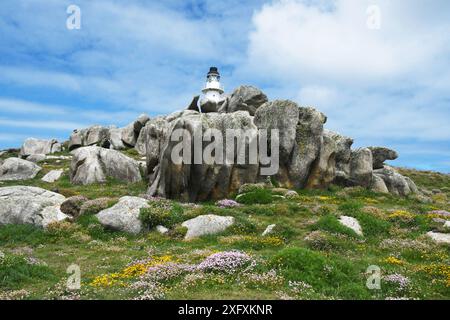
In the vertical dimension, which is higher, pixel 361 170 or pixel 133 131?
pixel 133 131

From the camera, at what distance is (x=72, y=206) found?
104 feet

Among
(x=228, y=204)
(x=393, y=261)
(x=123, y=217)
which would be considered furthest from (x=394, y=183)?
(x=123, y=217)

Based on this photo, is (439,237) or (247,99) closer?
(439,237)

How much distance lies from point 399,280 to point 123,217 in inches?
686

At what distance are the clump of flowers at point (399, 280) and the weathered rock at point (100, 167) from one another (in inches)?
1496

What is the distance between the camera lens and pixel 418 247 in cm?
2316

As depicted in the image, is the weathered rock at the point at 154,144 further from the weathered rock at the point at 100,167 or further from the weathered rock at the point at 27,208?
the weathered rock at the point at 27,208

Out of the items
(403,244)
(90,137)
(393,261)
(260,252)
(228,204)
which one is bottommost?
(393,261)

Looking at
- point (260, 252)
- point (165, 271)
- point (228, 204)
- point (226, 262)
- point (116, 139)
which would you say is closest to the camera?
point (165, 271)

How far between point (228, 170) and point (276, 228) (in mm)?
13324

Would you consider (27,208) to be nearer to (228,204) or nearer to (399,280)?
(228,204)

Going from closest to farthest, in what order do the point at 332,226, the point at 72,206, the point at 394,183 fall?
the point at 332,226 < the point at 72,206 < the point at 394,183
